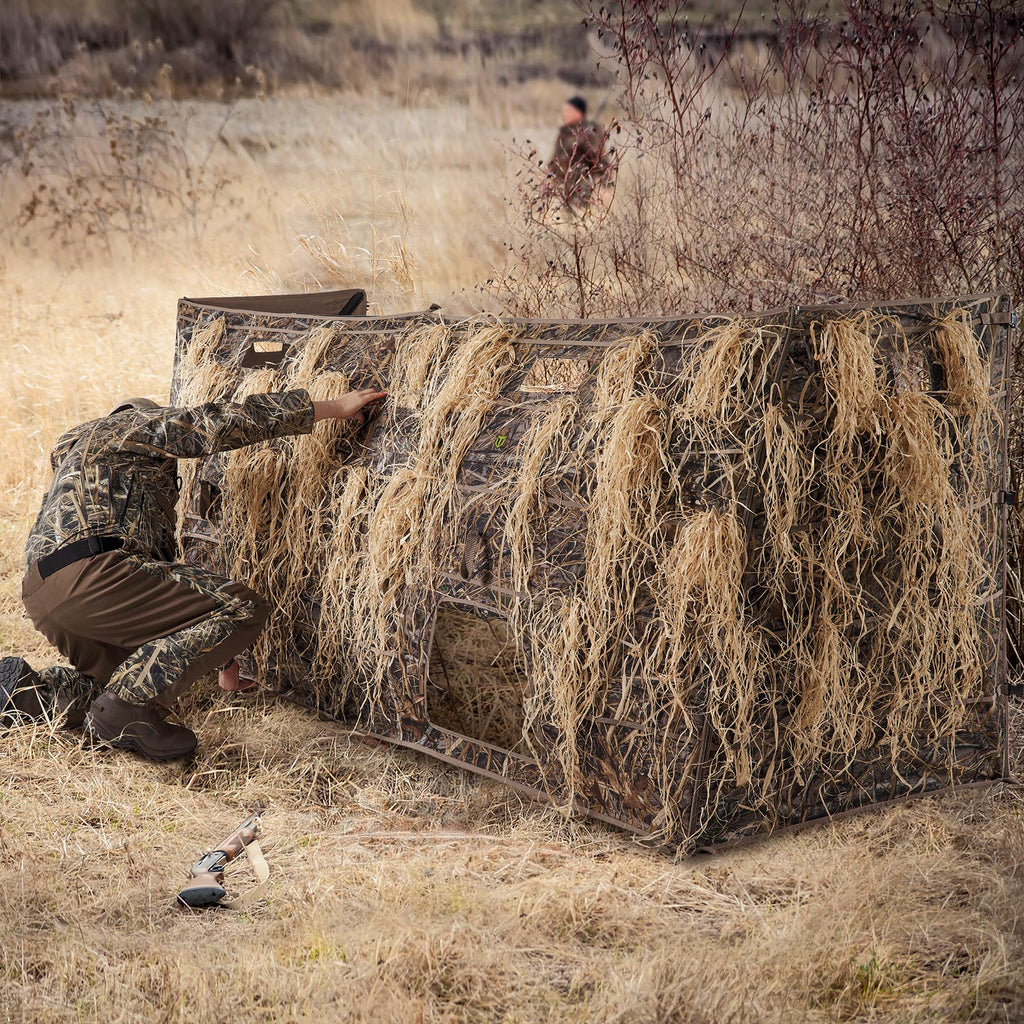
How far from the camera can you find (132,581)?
4.05 m

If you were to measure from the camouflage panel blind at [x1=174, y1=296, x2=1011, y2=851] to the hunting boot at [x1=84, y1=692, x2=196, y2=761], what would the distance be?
724 mm

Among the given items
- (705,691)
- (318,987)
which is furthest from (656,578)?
(318,987)

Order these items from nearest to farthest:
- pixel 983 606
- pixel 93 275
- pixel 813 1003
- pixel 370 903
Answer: pixel 813 1003
pixel 370 903
pixel 983 606
pixel 93 275

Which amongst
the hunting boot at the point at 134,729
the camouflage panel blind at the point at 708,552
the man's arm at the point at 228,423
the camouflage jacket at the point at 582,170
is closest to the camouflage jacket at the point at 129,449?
the man's arm at the point at 228,423

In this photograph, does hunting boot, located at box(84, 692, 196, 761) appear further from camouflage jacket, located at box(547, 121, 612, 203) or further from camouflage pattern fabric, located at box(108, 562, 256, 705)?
camouflage jacket, located at box(547, 121, 612, 203)

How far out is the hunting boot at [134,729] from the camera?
3977 millimetres

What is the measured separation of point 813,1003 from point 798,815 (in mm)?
849

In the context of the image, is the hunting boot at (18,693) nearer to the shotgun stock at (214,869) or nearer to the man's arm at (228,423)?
the man's arm at (228,423)

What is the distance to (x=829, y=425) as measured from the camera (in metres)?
3.18

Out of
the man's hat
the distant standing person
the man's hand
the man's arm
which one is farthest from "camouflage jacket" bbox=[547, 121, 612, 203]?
the man's hat

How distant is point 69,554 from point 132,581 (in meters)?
0.24

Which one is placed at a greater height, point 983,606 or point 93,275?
point 93,275

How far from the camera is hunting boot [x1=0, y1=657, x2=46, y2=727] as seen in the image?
13.5 ft

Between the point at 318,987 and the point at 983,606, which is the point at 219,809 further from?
the point at 983,606
